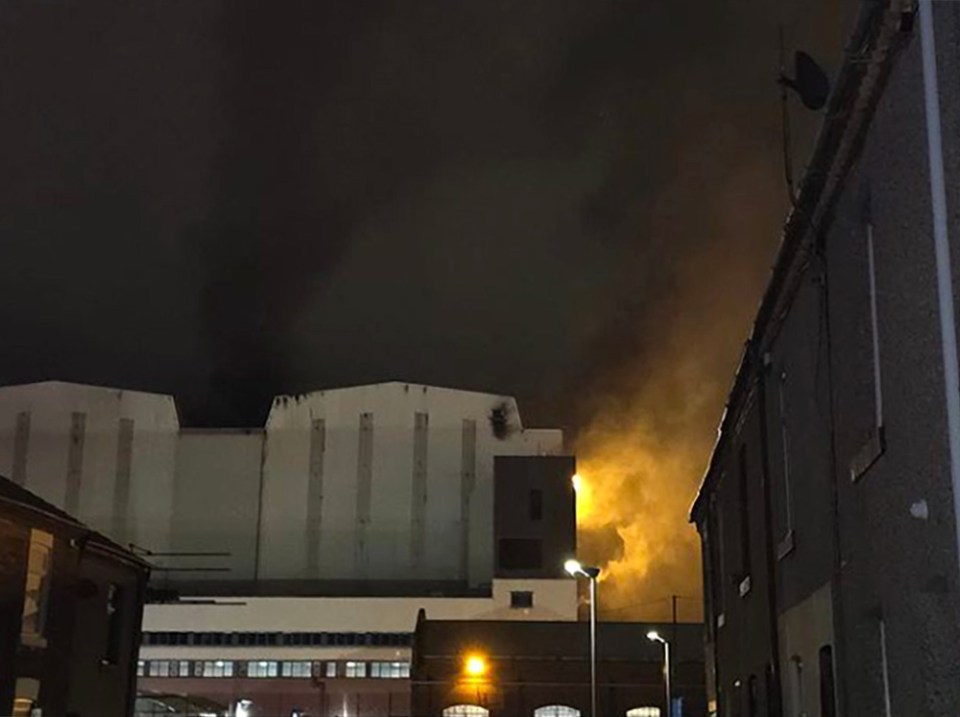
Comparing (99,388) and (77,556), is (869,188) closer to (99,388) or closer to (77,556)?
(77,556)

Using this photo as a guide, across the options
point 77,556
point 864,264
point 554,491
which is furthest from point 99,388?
point 864,264

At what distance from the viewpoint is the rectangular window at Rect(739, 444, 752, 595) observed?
1458cm

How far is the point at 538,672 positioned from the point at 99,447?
77.0 ft

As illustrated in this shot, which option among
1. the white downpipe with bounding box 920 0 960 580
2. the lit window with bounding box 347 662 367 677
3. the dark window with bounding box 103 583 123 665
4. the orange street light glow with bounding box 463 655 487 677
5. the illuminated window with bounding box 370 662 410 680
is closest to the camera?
the white downpipe with bounding box 920 0 960 580

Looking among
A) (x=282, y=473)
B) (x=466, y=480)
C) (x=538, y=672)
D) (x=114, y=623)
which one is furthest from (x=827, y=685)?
(x=282, y=473)

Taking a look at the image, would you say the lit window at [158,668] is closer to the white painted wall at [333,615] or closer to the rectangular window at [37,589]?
the white painted wall at [333,615]

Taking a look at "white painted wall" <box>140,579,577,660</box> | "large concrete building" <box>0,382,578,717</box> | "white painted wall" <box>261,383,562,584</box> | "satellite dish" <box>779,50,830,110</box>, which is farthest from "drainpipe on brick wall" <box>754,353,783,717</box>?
"white painted wall" <box>261,383,562,584</box>

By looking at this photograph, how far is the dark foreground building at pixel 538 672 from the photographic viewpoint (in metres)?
40.6

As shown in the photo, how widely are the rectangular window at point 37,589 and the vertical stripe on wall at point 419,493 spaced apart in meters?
32.6

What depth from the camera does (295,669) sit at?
5006 centimetres

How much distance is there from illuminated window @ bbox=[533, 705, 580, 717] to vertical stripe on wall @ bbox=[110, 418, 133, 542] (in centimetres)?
2149

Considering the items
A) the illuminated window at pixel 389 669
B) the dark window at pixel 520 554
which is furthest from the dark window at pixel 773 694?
the illuminated window at pixel 389 669

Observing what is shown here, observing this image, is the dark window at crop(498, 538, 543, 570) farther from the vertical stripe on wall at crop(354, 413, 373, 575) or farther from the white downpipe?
the white downpipe

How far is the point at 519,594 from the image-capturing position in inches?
1919
